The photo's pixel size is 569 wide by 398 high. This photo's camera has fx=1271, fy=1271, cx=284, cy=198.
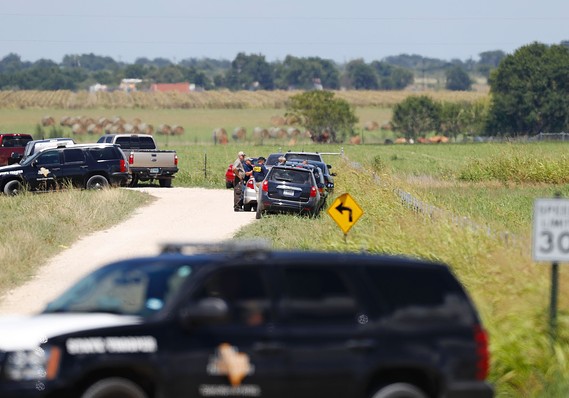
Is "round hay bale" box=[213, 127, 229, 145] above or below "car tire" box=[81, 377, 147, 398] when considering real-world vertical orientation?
below

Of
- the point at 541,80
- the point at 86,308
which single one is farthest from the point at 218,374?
the point at 541,80

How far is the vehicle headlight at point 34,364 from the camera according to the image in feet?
28.3

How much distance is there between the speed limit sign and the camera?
11.7m

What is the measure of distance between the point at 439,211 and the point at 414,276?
11726 mm

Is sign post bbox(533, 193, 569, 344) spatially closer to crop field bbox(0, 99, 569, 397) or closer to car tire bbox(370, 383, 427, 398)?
crop field bbox(0, 99, 569, 397)

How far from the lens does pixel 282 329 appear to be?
915 cm

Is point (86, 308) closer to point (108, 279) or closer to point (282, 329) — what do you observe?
point (108, 279)

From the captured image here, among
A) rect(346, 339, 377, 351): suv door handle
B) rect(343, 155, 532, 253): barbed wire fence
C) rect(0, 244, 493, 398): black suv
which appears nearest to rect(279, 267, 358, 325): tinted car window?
rect(0, 244, 493, 398): black suv

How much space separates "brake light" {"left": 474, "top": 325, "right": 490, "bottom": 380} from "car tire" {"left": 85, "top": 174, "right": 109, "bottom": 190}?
31259 mm

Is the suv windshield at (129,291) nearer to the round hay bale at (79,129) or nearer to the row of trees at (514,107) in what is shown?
the round hay bale at (79,129)

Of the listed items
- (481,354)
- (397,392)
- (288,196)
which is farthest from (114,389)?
(288,196)

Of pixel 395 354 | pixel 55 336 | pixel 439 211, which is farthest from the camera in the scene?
pixel 439 211

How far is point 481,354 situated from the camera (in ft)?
31.3

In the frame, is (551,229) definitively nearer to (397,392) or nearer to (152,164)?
(397,392)
